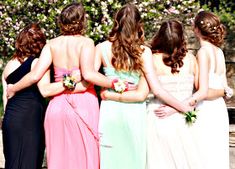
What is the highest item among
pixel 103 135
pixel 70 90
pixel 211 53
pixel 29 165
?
pixel 211 53

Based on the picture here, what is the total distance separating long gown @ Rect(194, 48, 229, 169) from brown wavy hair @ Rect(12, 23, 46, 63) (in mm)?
1717

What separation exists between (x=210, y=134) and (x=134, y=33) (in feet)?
4.26

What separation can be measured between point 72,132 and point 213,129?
1.43 metres

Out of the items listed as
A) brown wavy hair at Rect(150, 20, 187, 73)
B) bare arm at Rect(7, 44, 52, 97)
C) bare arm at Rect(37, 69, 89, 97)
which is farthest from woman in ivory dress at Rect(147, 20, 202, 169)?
bare arm at Rect(7, 44, 52, 97)

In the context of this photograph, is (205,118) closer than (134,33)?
No

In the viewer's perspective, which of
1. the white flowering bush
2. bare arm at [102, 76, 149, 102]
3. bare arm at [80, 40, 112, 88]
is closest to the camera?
bare arm at [80, 40, 112, 88]

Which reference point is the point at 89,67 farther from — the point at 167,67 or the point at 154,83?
the point at 167,67

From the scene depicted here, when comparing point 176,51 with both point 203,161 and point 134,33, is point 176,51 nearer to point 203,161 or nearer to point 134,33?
point 134,33

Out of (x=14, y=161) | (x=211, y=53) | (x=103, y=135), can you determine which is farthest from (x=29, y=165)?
(x=211, y=53)

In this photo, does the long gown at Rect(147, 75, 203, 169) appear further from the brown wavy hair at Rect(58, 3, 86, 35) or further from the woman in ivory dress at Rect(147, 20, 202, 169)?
the brown wavy hair at Rect(58, 3, 86, 35)

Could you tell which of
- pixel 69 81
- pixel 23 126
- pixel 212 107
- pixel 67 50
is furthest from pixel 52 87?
pixel 212 107

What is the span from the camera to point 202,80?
199 inches

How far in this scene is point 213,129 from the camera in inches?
207

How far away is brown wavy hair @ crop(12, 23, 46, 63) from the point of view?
5.15m
